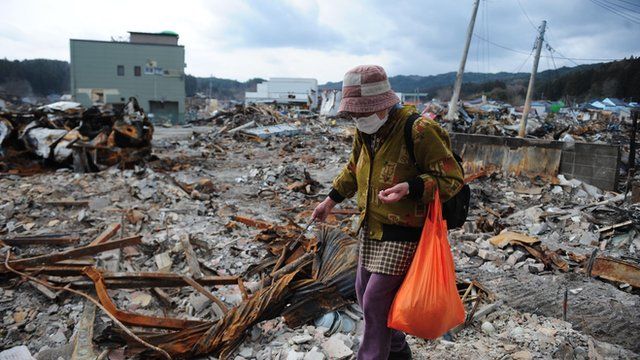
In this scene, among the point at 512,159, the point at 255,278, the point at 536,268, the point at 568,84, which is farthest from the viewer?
the point at 568,84

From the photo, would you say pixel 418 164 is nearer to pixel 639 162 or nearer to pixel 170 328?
pixel 170 328

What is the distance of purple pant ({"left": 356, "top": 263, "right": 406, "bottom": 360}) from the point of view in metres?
1.98

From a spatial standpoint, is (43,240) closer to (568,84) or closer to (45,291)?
(45,291)

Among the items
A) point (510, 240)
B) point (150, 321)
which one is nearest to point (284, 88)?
point (510, 240)

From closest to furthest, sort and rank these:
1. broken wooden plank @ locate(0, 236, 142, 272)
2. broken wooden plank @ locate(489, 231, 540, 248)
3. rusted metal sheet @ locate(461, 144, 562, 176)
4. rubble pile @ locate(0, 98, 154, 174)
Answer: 1. broken wooden plank @ locate(0, 236, 142, 272)
2. broken wooden plank @ locate(489, 231, 540, 248)
3. rubble pile @ locate(0, 98, 154, 174)
4. rusted metal sheet @ locate(461, 144, 562, 176)

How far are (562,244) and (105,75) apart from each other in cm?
4631

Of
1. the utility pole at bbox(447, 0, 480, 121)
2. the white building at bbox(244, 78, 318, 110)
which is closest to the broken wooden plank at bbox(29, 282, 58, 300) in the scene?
the utility pole at bbox(447, 0, 480, 121)

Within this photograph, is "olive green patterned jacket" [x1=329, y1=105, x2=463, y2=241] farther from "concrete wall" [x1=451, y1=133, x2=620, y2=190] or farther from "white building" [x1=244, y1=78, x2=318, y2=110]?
"white building" [x1=244, y1=78, x2=318, y2=110]

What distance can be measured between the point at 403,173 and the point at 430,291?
1.77 feet

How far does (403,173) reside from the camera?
6.41ft

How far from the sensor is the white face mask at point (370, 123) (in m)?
1.98

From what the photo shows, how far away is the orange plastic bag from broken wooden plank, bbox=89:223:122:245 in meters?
4.08

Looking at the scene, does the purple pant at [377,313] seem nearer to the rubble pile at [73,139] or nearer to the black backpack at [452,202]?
the black backpack at [452,202]

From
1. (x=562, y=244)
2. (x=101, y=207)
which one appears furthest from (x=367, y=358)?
(x=101, y=207)
